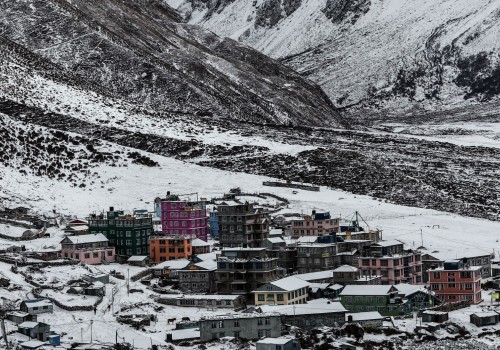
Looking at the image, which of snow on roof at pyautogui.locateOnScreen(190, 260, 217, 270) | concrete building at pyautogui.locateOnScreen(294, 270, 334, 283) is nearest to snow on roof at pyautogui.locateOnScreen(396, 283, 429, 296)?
concrete building at pyautogui.locateOnScreen(294, 270, 334, 283)

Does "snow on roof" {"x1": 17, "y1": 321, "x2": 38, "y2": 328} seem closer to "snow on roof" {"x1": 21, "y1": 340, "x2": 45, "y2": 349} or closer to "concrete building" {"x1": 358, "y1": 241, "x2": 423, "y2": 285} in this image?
"snow on roof" {"x1": 21, "y1": 340, "x2": 45, "y2": 349}

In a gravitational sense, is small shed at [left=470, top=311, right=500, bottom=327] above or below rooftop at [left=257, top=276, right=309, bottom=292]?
below

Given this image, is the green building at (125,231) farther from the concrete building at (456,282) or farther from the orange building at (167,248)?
the concrete building at (456,282)

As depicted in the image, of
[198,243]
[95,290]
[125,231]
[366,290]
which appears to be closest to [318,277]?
[366,290]

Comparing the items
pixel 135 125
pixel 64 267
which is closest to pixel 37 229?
pixel 64 267

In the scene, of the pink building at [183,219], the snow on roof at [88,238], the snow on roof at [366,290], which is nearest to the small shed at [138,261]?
the snow on roof at [88,238]

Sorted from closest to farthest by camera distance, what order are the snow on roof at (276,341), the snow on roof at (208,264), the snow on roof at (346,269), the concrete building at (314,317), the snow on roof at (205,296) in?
1. the snow on roof at (276,341)
2. the concrete building at (314,317)
3. the snow on roof at (205,296)
4. the snow on roof at (346,269)
5. the snow on roof at (208,264)

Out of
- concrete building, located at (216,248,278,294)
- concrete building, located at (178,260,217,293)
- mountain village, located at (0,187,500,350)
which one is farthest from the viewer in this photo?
concrete building, located at (178,260,217,293)
